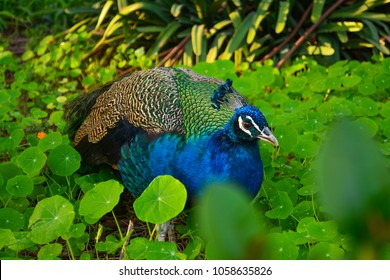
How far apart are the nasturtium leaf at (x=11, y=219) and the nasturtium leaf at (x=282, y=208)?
3.04 ft

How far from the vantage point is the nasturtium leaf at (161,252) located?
1.89 metres

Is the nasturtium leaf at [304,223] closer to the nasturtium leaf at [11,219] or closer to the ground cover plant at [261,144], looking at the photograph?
the ground cover plant at [261,144]

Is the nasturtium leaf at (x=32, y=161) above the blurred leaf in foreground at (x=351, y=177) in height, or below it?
below

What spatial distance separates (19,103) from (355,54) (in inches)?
93.4

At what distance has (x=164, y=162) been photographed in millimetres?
2057

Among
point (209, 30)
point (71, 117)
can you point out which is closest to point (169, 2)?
point (209, 30)

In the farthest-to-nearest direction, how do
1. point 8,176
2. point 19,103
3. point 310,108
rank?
point 19,103 → point 310,108 → point 8,176

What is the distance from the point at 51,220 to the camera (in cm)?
202

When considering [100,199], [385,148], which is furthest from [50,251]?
[385,148]

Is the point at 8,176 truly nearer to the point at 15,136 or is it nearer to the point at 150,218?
the point at 15,136

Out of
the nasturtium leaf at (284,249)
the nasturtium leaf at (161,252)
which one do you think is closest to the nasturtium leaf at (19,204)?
the nasturtium leaf at (161,252)

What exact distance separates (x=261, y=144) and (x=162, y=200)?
105 centimetres

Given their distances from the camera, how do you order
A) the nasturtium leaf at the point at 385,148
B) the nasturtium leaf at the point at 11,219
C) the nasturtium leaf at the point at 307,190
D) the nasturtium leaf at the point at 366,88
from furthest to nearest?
the nasturtium leaf at the point at 366,88
the nasturtium leaf at the point at 385,148
the nasturtium leaf at the point at 307,190
the nasturtium leaf at the point at 11,219

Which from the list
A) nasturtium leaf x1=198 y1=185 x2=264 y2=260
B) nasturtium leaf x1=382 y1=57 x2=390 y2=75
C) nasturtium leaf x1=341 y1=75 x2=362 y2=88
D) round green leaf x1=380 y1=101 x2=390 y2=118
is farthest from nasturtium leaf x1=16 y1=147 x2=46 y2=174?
nasturtium leaf x1=198 y1=185 x2=264 y2=260
